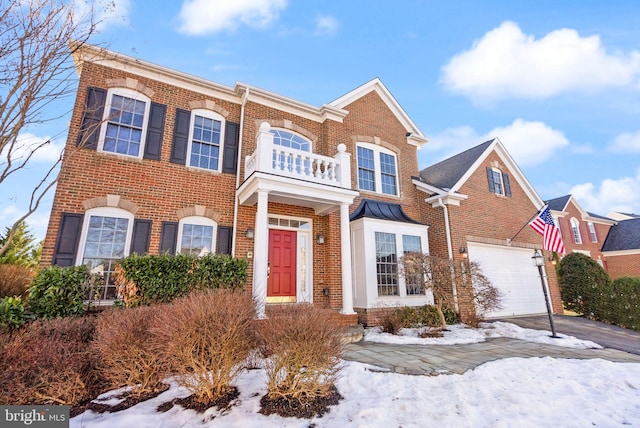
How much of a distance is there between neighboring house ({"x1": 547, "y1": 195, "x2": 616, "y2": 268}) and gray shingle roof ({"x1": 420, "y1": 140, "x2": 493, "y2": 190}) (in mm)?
13236

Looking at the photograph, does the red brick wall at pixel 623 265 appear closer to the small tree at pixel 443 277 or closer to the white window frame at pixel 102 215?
the small tree at pixel 443 277

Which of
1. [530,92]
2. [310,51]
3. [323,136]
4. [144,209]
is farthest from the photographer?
[530,92]

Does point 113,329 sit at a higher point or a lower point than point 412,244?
lower

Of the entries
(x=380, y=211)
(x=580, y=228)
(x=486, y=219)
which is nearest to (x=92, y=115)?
(x=380, y=211)

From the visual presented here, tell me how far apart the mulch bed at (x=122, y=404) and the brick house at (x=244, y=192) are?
2.24m

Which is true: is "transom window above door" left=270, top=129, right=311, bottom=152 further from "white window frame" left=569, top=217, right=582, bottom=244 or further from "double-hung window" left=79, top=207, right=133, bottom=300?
"white window frame" left=569, top=217, right=582, bottom=244

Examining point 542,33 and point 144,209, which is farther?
point 542,33

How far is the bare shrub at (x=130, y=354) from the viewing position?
3.28m

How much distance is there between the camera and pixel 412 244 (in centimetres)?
999

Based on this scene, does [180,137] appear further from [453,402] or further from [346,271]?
[453,402]

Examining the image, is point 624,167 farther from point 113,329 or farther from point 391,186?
point 113,329

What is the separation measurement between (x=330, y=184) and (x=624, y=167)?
3708 centimetres

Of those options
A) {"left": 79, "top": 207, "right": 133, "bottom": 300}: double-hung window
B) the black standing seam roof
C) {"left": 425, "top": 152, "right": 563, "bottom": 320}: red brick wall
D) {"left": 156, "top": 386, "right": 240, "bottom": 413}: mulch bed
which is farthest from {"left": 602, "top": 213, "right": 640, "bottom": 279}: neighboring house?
{"left": 79, "top": 207, "right": 133, "bottom": 300}: double-hung window

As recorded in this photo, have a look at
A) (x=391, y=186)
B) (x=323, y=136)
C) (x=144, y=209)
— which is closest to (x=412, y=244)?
(x=391, y=186)
